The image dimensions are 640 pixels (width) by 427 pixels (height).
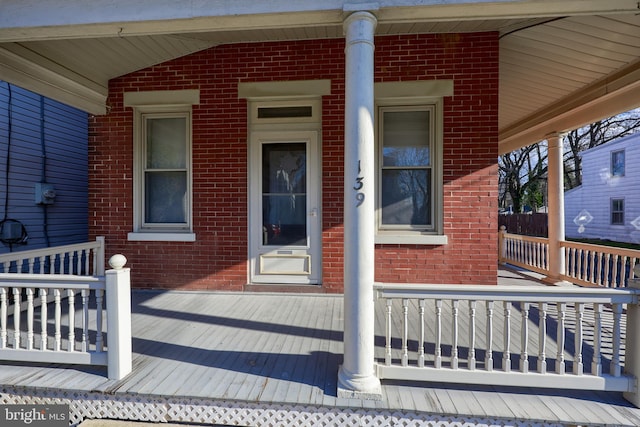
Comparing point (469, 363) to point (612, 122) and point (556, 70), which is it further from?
point (612, 122)

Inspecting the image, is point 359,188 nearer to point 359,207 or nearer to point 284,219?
point 359,207

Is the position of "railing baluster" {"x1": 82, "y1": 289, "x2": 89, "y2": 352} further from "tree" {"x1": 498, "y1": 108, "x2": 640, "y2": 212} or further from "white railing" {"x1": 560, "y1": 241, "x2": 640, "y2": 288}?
"tree" {"x1": 498, "y1": 108, "x2": 640, "y2": 212}

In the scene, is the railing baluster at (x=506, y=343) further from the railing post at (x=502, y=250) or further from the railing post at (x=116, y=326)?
the railing post at (x=502, y=250)

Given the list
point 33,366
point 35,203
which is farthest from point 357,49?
point 35,203

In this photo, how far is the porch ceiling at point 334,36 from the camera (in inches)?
99.7

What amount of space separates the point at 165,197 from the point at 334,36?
10.5 feet

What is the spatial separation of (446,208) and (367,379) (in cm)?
264

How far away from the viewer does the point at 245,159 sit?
180 inches

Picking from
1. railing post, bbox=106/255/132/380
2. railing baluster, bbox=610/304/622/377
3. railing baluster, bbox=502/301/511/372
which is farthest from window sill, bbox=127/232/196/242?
railing baluster, bbox=610/304/622/377

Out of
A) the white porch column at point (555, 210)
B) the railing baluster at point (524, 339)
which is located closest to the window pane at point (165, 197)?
the railing baluster at point (524, 339)

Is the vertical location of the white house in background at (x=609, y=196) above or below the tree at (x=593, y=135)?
below

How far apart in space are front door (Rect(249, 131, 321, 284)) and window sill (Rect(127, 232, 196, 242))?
34.4 inches

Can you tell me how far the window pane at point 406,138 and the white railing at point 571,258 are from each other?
120 inches

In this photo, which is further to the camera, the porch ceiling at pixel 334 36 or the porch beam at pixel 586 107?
the porch beam at pixel 586 107
